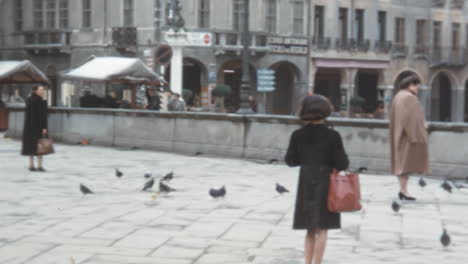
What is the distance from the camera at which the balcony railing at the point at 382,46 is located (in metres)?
48.5

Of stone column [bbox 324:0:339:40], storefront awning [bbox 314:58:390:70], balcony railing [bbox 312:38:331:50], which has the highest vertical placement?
stone column [bbox 324:0:339:40]

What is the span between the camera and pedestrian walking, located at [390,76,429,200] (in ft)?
41.2

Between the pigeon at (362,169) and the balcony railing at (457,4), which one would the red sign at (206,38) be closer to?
the balcony railing at (457,4)

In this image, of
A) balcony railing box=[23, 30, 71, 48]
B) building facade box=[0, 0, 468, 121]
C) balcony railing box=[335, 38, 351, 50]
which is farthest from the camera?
balcony railing box=[335, 38, 351, 50]

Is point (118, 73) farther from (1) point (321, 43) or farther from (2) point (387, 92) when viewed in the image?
(2) point (387, 92)

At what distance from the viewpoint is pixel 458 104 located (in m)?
51.3

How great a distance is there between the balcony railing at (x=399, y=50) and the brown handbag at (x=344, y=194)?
42.8 metres

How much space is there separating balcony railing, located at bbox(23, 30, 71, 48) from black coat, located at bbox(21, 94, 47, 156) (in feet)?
87.0

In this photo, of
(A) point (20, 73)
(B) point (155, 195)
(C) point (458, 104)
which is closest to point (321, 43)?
(C) point (458, 104)

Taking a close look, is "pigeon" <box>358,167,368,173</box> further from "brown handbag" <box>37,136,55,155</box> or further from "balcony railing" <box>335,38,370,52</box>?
"balcony railing" <box>335,38,370,52</box>

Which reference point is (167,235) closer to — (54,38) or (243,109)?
(243,109)

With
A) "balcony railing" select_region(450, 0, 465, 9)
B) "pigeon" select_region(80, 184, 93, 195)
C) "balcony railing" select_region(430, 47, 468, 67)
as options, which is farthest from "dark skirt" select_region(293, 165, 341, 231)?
"balcony railing" select_region(450, 0, 465, 9)

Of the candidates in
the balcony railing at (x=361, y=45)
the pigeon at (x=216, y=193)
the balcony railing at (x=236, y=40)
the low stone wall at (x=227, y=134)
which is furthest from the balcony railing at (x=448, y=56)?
the pigeon at (x=216, y=193)

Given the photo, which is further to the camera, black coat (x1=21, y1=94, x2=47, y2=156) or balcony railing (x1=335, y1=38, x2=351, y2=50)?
balcony railing (x1=335, y1=38, x2=351, y2=50)
